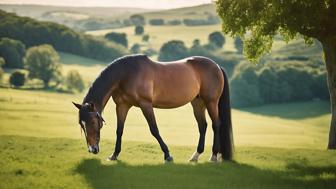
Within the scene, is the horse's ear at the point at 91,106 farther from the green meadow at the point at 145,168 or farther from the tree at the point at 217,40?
the tree at the point at 217,40

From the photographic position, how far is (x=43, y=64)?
95.0 meters

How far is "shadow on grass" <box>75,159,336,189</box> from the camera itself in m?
10.6

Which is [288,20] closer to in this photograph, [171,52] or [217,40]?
[171,52]

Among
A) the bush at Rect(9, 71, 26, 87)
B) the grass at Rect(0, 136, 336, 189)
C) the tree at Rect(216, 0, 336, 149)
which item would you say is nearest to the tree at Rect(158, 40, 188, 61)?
the bush at Rect(9, 71, 26, 87)

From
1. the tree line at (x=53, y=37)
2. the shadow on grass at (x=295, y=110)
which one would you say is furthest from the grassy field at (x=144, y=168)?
the tree line at (x=53, y=37)

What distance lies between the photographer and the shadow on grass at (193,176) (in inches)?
417

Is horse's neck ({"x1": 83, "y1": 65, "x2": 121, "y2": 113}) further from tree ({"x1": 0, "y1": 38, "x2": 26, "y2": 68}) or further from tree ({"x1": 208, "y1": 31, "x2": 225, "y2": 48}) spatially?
tree ({"x1": 208, "y1": 31, "x2": 225, "y2": 48})

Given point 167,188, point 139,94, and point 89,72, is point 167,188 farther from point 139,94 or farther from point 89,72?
point 89,72

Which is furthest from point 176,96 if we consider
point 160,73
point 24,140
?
point 24,140

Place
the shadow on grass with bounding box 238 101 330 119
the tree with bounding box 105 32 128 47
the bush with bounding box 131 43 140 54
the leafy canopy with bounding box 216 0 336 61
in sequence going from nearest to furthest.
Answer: the leafy canopy with bounding box 216 0 336 61 → the shadow on grass with bounding box 238 101 330 119 → the bush with bounding box 131 43 140 54 → the tree with bounding box 105 32 128 47

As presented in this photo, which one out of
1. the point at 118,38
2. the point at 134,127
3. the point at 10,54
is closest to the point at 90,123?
the point at 134,127

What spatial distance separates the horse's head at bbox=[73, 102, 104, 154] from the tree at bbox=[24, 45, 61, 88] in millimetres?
84665

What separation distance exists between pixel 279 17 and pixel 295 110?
3197 inches

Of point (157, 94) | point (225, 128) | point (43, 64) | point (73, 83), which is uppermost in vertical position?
point (157, 94)
